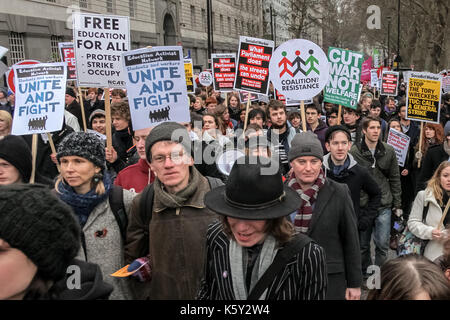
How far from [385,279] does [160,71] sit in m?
3.04

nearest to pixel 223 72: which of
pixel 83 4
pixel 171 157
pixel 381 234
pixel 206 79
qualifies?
pixel 206 79

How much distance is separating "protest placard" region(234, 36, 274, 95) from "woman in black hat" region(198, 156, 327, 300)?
5.52m

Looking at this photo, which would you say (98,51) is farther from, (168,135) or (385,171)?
(385,171)

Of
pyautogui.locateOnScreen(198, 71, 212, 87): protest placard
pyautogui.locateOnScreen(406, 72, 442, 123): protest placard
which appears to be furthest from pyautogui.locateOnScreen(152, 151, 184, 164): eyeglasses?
pyautogui.locateOnScreen(198, 71, 212, 87): protest placard

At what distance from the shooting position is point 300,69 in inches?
239

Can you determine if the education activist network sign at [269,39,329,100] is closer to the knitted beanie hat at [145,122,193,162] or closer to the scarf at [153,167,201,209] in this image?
the knitted beanie hat at [145,122,193,162]

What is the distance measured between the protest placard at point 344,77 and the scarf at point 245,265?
493 cm

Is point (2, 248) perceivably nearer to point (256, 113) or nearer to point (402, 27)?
point (256, 113)

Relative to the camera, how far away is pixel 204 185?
3.22m

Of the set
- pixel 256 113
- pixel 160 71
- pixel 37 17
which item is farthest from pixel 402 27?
pixel 160 71

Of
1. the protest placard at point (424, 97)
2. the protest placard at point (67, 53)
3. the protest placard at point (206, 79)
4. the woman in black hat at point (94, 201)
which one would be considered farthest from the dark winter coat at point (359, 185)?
the protest placard at point (206, 79)

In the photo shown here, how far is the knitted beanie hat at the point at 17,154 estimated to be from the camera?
3.45m

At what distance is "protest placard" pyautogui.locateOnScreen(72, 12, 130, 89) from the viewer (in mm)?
5328

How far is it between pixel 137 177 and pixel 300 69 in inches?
110
